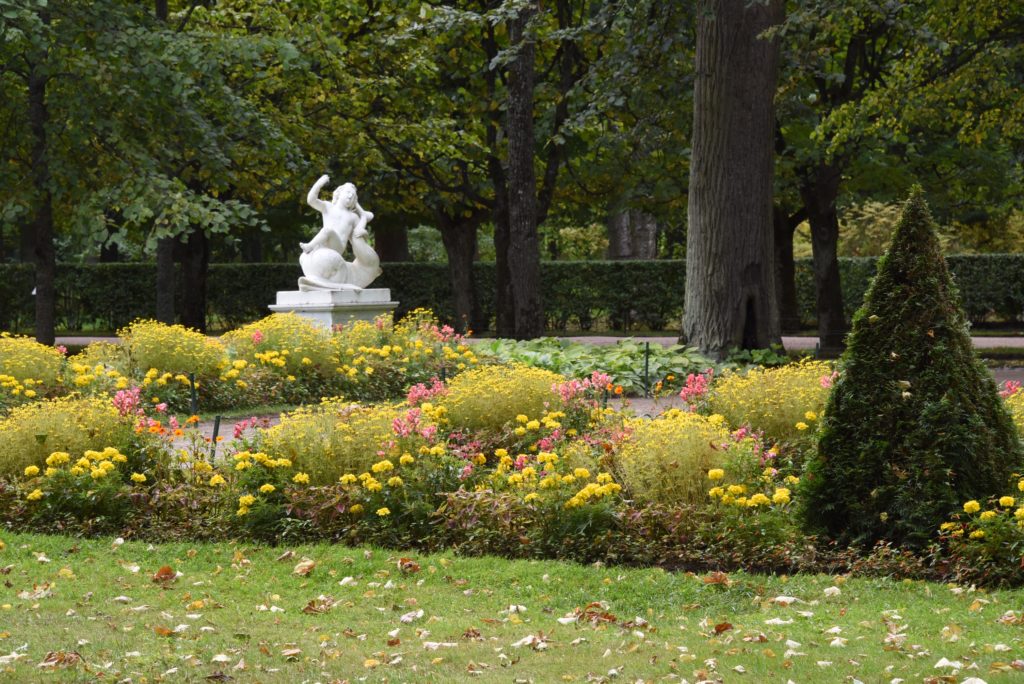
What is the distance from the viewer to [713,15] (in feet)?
46.5

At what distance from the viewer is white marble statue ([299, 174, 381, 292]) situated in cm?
1727

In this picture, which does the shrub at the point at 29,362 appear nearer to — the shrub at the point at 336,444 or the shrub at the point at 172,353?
the shrub at the point at 172,353

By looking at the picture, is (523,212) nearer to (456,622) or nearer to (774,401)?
(774,401)

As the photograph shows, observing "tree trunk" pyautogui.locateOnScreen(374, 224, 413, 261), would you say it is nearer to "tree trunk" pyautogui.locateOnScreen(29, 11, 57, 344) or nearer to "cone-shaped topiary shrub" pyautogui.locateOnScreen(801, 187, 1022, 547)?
"tree trunk" pyautogui.locateOnScreen(29, 11, 57, 344)

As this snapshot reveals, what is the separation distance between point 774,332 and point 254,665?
11.1 meters

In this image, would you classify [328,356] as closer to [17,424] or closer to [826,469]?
[17,424]

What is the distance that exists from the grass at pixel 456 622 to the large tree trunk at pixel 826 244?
1525 cm

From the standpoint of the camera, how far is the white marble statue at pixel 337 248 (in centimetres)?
1727

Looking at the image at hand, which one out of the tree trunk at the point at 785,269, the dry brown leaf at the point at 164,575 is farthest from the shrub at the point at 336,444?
the tree trunk at the point at 785,269

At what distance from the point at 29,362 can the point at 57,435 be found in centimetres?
457

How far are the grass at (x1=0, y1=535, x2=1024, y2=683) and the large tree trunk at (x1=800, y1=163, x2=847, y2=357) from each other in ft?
50.0

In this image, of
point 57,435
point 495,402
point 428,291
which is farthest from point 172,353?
point 428,291

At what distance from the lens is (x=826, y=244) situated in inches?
875

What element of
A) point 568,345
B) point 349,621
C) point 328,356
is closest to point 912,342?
point 349,621
